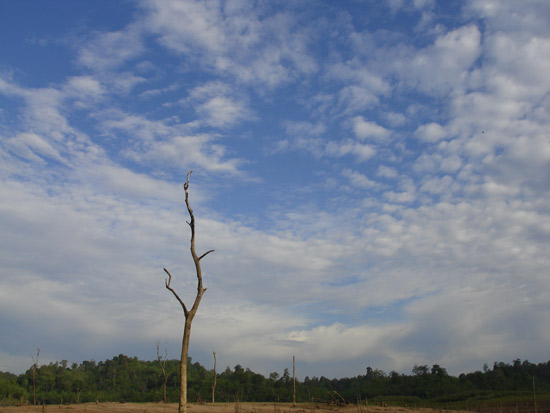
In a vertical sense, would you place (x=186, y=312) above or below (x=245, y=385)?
above

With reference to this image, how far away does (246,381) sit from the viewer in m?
78.6

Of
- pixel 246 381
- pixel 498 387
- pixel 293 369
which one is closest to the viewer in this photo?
pixel 293 369

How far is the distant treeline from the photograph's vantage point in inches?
2409

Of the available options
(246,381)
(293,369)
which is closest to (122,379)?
(246,381)

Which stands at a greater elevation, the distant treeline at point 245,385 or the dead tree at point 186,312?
the dead tree at point 186,312

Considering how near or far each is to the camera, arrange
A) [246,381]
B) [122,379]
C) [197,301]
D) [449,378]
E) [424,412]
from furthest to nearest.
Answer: [122,379] → [246,381] → [449,378] → [424,412] → [197,301]

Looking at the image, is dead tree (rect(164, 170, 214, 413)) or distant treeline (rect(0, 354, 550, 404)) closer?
dead tree (rect(164, 170, 214, 413))

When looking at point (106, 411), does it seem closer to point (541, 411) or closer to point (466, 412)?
point (466, 412)

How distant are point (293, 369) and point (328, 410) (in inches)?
662

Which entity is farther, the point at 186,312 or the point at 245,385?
the point at 245,385

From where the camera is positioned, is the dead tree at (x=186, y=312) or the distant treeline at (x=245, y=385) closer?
the dead tree at (x=186, y=312)

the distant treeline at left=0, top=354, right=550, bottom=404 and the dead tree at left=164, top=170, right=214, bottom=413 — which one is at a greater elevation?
the dead tree at left=164, top=170, right=214, bottom=413

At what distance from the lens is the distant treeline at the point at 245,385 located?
6120cm

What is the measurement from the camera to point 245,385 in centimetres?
7562
